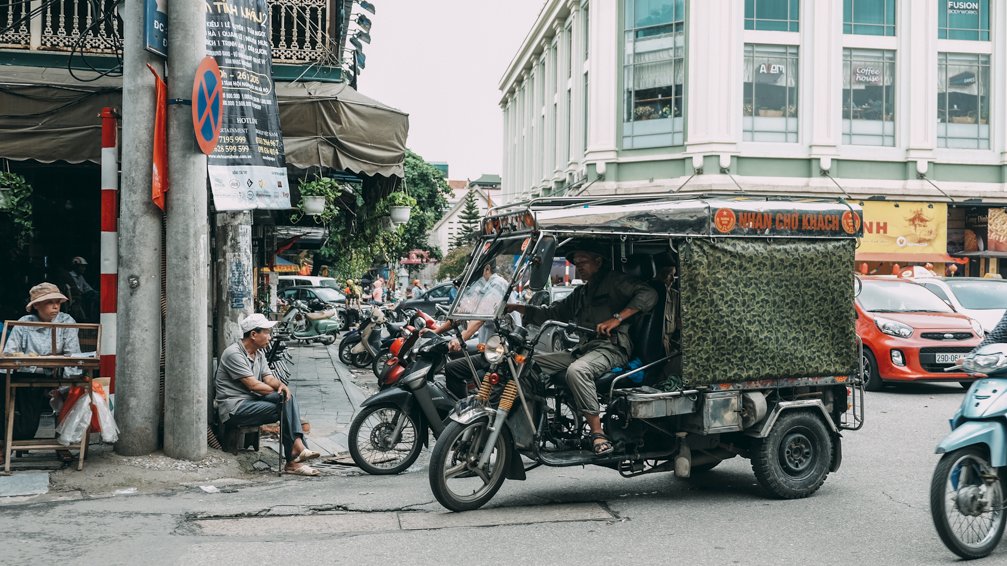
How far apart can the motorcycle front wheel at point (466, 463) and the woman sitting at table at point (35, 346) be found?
3.27 metres

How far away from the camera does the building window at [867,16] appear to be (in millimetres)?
35531

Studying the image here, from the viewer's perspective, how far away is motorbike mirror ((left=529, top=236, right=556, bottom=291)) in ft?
20.7

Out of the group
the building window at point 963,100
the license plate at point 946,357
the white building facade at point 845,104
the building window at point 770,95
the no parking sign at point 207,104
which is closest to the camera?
the no parking sign at point 207,104

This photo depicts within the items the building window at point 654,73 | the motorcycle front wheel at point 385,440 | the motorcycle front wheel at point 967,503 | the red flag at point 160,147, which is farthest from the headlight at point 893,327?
the building window at point 654,73

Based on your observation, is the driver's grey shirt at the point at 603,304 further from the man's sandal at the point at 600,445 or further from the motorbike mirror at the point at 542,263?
the motorbike mirror at the point at 542,263

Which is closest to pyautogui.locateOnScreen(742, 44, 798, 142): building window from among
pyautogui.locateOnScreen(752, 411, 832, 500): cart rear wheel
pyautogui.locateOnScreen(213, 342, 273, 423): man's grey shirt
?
pyautogui.locateOnScreen(752, 411, 832, 500): cart rear wheel

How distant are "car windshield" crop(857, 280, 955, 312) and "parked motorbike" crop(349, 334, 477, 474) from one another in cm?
842

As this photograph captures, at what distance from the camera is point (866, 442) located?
31.6 ft

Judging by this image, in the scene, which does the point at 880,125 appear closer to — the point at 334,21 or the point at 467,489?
the point at 334,21

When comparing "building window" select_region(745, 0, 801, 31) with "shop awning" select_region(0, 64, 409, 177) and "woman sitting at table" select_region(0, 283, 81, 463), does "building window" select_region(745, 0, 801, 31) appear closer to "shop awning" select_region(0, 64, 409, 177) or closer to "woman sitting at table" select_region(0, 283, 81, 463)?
"shop awning" select_region(0, 64, 409, 177)

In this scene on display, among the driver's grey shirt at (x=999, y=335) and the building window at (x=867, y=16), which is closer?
the driver's grey shirt at (x=999, y=335)

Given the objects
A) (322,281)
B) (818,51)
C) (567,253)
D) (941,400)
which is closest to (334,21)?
(567,253)

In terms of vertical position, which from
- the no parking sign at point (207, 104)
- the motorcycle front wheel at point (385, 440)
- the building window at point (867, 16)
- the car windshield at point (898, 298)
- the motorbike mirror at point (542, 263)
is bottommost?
the motorcycle front wheel at point (385, 440)

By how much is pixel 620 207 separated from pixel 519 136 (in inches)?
2446
